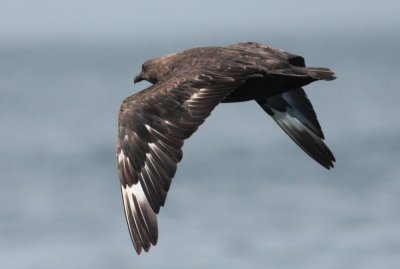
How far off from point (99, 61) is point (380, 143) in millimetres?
67373

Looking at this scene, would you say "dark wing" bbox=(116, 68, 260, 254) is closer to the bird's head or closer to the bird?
the bird

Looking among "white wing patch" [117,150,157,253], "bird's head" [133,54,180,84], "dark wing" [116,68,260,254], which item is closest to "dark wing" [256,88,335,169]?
"bird's head" [133,54,180,84]

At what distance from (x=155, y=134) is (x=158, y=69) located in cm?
213

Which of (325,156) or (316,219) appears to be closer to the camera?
(325,156)

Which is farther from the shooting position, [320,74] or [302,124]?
[302,124]

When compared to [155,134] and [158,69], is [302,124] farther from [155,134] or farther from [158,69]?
[155,134]

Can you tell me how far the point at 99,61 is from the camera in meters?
113

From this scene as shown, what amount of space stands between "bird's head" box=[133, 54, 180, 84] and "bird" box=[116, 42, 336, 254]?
0.30ft

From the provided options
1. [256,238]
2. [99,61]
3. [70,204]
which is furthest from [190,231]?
[99,61]

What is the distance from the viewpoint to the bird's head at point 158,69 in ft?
47.6

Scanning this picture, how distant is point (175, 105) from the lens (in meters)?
12.9

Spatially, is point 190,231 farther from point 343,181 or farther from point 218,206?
point 343,181

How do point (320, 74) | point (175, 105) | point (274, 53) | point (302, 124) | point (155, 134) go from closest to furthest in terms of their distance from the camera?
1. point (155, 134)
2. point (175, 105)
3. point (320, 74)
4. point (274, 53)
5. point (302, 124)

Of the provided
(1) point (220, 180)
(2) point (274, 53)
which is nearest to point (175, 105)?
(2) point (274, 53)
